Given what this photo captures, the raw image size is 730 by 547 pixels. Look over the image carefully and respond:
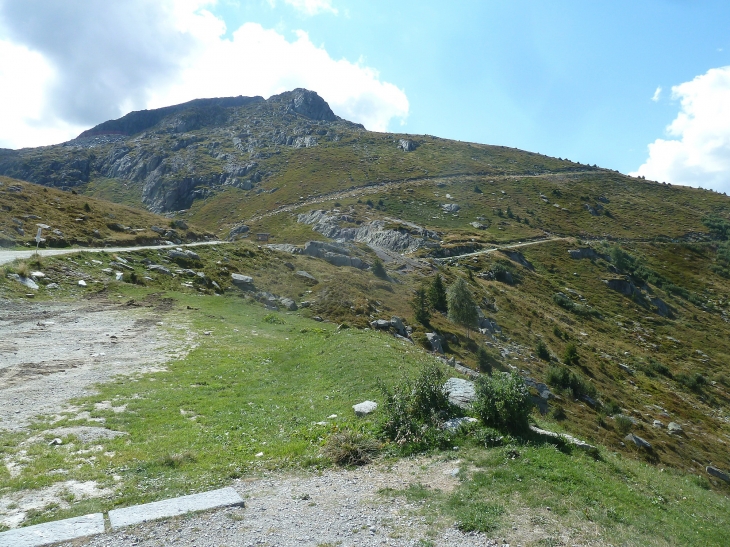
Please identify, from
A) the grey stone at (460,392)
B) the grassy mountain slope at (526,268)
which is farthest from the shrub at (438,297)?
the grey stone at (460,392)

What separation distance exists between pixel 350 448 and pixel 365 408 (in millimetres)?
2830

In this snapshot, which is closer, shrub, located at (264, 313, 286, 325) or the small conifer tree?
shrub, located at (264, 313, 286, 325)

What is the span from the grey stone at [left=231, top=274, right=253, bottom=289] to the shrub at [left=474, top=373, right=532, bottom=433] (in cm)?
3543

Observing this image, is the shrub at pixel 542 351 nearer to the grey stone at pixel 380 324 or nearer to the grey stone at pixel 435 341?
the grey stone at pixel 435 341

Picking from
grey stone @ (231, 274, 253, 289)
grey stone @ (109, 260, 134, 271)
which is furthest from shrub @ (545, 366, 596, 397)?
grey stone @ (109, 260, 134, 271)

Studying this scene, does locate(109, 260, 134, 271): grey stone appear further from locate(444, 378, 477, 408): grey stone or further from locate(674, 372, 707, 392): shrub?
locate(674, 372, 707, 392): shrub

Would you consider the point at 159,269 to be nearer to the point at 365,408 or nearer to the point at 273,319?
the point at 273,319

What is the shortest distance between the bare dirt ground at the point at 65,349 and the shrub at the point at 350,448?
30.4 ft

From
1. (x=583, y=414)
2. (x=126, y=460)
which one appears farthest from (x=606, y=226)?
(x=126, y=460)

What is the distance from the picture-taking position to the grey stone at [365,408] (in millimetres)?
14422

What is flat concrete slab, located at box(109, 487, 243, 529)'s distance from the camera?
27.5 ft

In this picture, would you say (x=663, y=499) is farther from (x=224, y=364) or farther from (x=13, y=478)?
(x=224, y=364)

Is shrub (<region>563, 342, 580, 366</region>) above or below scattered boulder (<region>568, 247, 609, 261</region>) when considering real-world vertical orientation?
below

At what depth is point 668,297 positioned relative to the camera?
101375 mm
